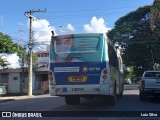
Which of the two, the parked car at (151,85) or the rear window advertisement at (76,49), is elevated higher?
the rear window advertisement at (76,49)

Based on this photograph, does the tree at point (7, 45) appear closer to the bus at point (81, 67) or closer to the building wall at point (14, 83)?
the building wall at point (14, 83)

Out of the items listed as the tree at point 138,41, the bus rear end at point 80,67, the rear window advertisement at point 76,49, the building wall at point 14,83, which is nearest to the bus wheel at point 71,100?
the bus rear end at point 80,67

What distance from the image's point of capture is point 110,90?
14.6 meters

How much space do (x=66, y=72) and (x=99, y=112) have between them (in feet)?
7.13

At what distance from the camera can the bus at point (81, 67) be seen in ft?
46.4

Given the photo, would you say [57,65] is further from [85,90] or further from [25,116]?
[25,116]

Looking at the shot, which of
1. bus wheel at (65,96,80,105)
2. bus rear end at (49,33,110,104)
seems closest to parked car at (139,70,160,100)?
bus wheel at (65,96,80,105)

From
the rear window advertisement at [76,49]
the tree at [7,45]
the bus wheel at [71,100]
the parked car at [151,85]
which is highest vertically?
the tree at [7,45]

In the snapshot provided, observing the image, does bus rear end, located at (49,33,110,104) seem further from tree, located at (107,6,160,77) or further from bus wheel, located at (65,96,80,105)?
tree, located at (107,6,160,77)

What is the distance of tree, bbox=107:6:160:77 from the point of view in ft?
167

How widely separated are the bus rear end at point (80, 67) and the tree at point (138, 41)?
35512mm

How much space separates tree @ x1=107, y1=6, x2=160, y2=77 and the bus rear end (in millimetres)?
35512

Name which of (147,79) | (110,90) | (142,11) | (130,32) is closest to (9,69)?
(130,32)

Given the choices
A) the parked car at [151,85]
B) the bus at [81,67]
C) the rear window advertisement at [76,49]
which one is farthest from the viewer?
the parked car at [151,85]
